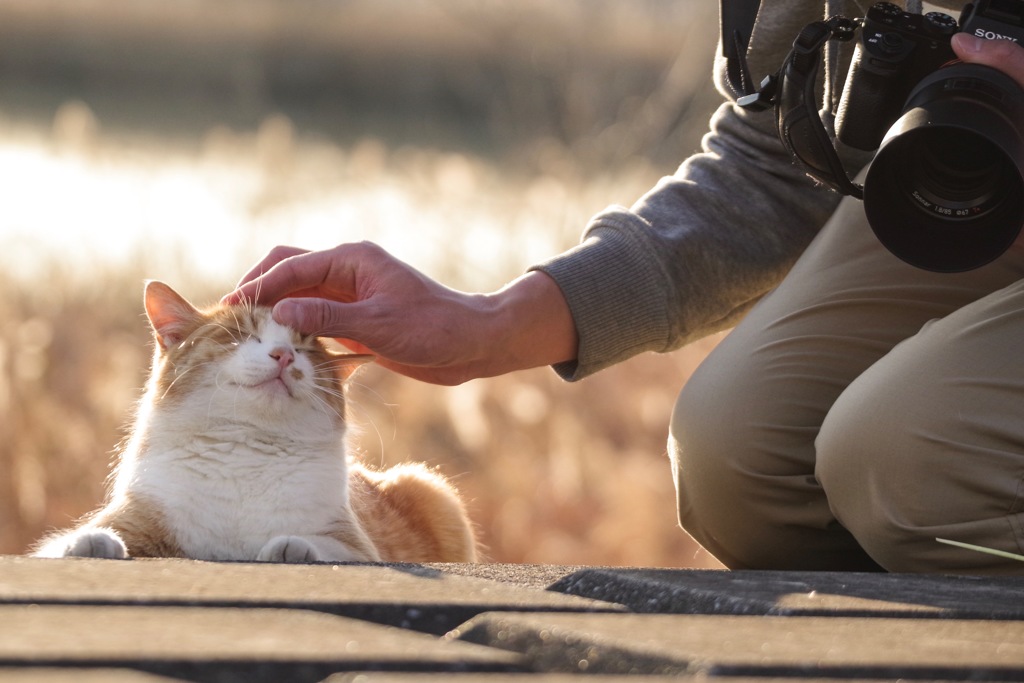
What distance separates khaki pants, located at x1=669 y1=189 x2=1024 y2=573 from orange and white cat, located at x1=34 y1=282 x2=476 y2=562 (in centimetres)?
48

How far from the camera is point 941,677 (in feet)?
2.30

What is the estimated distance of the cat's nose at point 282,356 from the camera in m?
1.48

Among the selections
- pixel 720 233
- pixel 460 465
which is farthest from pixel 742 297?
pixel 460 465

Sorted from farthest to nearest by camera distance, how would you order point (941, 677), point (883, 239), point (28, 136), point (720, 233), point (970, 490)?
point (28, 136) < point (720, 233) < point (970, 490) < point (883, 239) < point (941, 677)

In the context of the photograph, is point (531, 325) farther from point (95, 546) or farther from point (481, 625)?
point (481, 625)

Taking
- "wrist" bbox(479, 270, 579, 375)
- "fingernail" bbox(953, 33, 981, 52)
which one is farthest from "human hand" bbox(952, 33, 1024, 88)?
"wrist" bbox(479, 270, 579, 375)

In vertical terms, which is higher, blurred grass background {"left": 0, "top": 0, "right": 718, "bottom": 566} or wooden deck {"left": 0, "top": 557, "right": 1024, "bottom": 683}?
wooden deck {"left": 0, "top": 557, "right": 1024, "bottom": 683}

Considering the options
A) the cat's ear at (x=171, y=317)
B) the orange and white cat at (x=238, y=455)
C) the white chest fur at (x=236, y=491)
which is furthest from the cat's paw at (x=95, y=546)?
the cat's ear at (x=171, y=317)

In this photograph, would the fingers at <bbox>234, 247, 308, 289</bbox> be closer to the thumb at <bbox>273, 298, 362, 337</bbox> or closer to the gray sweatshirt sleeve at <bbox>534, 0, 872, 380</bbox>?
the thumb at <bbox>273, 298, 362, 337</bbox>

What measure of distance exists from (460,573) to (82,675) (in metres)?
0.51

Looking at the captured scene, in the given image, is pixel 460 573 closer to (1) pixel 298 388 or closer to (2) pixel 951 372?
(1) pixel 298 388

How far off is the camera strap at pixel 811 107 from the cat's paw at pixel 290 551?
70 cm

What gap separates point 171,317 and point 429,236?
1.98 metres

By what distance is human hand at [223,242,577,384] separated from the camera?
138cm
